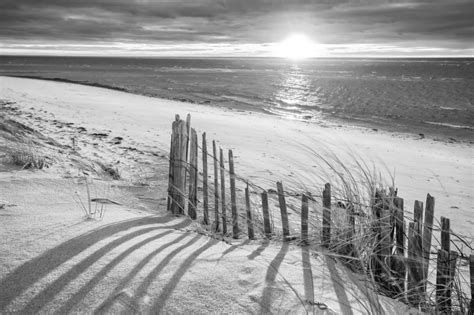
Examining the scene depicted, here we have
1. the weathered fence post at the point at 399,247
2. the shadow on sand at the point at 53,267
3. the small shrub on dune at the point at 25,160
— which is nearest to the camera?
the shadow on sand at the point at 53,267

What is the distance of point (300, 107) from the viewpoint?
979 inches

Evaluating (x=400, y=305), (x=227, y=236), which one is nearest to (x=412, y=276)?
(x=400, y=305)

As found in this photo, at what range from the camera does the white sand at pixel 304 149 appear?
723 centimetres

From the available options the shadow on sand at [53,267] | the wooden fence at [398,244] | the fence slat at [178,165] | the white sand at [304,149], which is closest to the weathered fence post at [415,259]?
the wooden fence at [398,244]

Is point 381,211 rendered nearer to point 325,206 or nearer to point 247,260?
point 325,206

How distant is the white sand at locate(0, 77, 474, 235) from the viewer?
723 cm

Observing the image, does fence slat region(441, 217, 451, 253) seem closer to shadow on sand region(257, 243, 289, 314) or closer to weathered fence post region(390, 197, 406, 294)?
weathered fence post region(390, 197, 406, 294)

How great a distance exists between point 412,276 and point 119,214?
2.70 m

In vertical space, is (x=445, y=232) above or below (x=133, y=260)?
above

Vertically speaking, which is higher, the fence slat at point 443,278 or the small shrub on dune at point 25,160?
the small shrub on dune at point 25,160

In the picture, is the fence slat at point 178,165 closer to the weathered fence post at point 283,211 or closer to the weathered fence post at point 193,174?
the weathered fence post at point 193,174

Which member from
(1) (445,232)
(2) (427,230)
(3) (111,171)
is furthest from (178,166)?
(1) (445,232)

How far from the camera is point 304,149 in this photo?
741 centimetres

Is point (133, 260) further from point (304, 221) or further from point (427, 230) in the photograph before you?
point (427, 230)
